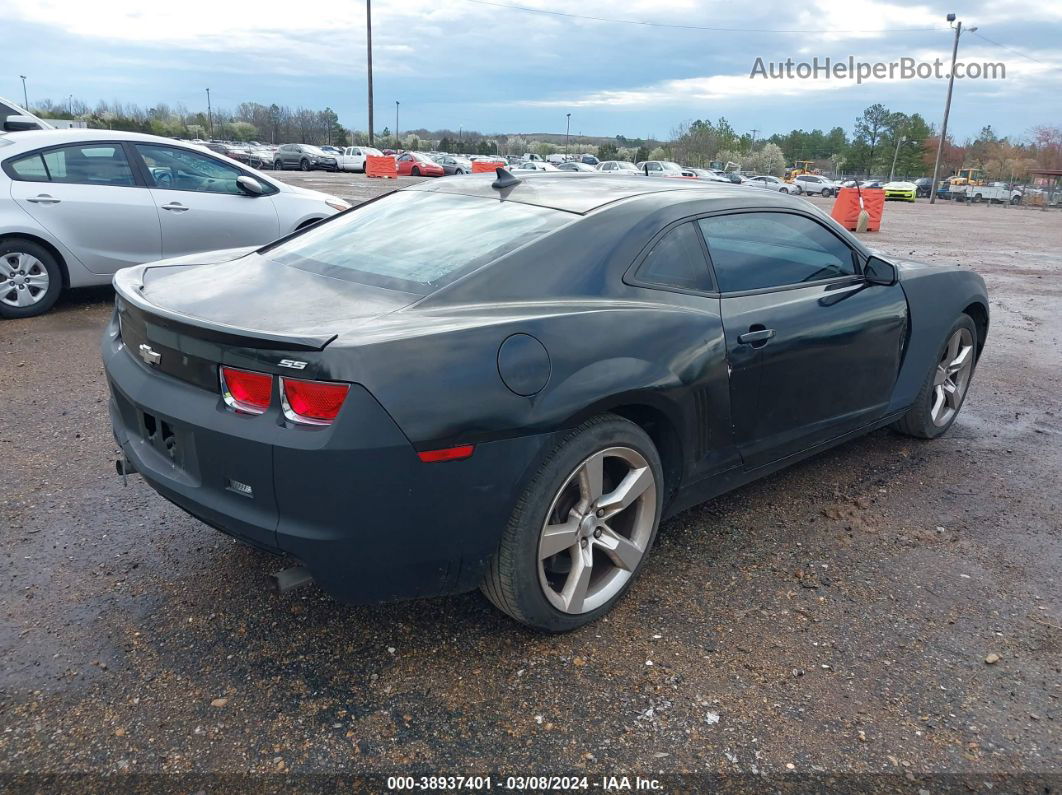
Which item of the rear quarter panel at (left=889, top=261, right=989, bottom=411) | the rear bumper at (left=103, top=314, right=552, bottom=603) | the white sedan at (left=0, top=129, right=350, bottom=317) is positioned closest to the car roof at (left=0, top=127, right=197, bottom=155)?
the white sedan at (left=0, top=129, right=350, bottom=317)

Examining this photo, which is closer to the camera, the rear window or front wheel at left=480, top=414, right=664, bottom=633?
front wheel at left=480, top=414, right=664, bottom=633

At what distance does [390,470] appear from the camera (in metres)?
2.30

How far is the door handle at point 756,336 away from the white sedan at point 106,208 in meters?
5.02

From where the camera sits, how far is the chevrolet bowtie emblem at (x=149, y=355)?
8.87 feet

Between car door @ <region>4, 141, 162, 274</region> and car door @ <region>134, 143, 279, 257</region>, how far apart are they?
13 centimetres

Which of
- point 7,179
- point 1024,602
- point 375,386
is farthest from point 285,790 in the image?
point 7,179

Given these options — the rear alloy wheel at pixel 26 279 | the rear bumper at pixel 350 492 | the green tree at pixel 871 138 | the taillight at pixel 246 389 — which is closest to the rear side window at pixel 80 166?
the rear alloy wheel at pixel 26 279

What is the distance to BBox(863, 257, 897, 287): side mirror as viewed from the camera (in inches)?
157

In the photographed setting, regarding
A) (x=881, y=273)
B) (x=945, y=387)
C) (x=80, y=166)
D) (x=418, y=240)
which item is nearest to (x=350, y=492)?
(x=418, y=240)

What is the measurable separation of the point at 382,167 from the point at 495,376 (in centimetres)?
4016

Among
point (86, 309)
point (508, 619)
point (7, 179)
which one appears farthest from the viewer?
point (86, 309)

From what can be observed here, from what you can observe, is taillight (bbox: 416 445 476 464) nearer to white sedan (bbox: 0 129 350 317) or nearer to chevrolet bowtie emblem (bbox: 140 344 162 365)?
chevrolet bowtie emblem (bbox: 140 344 162 365)

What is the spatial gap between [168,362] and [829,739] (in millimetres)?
2322

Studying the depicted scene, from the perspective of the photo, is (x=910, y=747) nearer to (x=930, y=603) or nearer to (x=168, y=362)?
(x=930, y=603)
